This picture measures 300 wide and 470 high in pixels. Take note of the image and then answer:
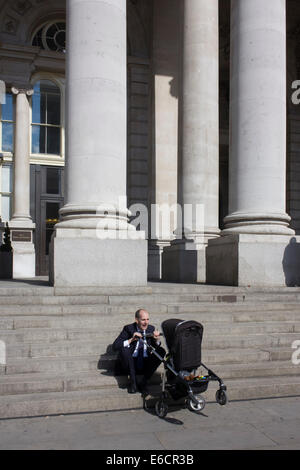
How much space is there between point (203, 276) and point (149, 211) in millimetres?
6186

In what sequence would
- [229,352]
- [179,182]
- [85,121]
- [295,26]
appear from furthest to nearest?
[295,26] < [179,182] < [85,121] < [229,352]

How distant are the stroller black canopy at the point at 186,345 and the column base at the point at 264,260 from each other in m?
6.07

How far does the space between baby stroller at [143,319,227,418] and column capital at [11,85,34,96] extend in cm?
1742

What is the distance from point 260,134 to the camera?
12.6 meters

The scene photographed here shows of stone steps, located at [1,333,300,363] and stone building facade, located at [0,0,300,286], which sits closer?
stone steps, located at [1,333,300,363]

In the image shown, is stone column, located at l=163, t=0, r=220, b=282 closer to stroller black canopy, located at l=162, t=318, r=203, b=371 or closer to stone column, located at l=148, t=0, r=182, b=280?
stone column, located at l=148, t=0, r=182, b=280

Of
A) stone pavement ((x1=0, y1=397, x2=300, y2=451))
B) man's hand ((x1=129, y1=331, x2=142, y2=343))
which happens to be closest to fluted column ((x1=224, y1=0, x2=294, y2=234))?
man's hand ((x1=129, y1=331, x2=142, y2=343))

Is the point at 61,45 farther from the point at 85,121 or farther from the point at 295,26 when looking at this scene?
the point at 85,121

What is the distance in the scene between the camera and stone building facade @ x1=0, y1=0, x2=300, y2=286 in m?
10.8

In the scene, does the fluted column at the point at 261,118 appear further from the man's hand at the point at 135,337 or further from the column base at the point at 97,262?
the man's hand at the point at 135,337

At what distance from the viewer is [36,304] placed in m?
9.16

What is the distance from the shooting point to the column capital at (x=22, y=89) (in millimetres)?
21156

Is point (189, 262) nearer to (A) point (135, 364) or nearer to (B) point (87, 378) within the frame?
(A) point (135, 364)
